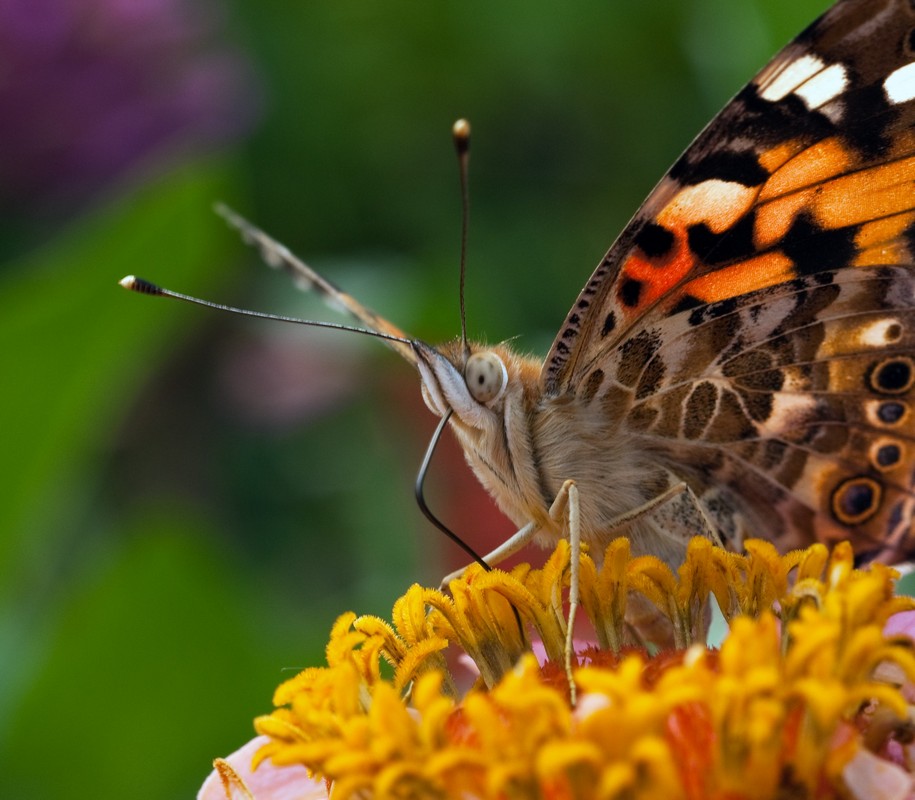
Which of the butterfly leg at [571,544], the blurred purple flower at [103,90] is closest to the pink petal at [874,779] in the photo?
the butterfly leg at [571,544]

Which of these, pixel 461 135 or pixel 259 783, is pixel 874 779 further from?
pixel 461 135

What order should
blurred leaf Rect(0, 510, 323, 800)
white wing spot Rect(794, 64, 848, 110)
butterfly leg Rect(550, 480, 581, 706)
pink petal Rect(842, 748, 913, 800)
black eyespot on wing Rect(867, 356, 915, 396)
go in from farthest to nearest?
blurred leaf Rect(0, 510, 323, 800)
black eyespot on wing Rect(867, 356, 915, 396)
white wing spot Rect(794, 64, 848, 110)
butterfly leg Rect(550, 480, 581, 706)
pink petal Rect(842, 748, 913, 800)

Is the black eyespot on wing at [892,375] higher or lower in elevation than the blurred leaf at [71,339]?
lower

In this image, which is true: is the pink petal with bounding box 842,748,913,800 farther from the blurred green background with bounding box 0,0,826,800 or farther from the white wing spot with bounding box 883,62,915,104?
the blurred green background with bounding box 0,0,826,800

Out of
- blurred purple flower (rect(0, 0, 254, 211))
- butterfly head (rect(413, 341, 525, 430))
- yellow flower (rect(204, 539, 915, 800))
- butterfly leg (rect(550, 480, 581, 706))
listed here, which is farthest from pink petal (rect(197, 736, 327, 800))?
blurred purple flower (rect(0, 0, 254, 211))

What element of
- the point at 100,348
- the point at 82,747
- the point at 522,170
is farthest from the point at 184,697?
the point at 522,170

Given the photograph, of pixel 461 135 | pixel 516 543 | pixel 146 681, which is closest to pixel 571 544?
pixel 516 543

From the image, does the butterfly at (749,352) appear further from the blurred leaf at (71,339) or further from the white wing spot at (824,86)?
the blurred leaf at (71,339)
